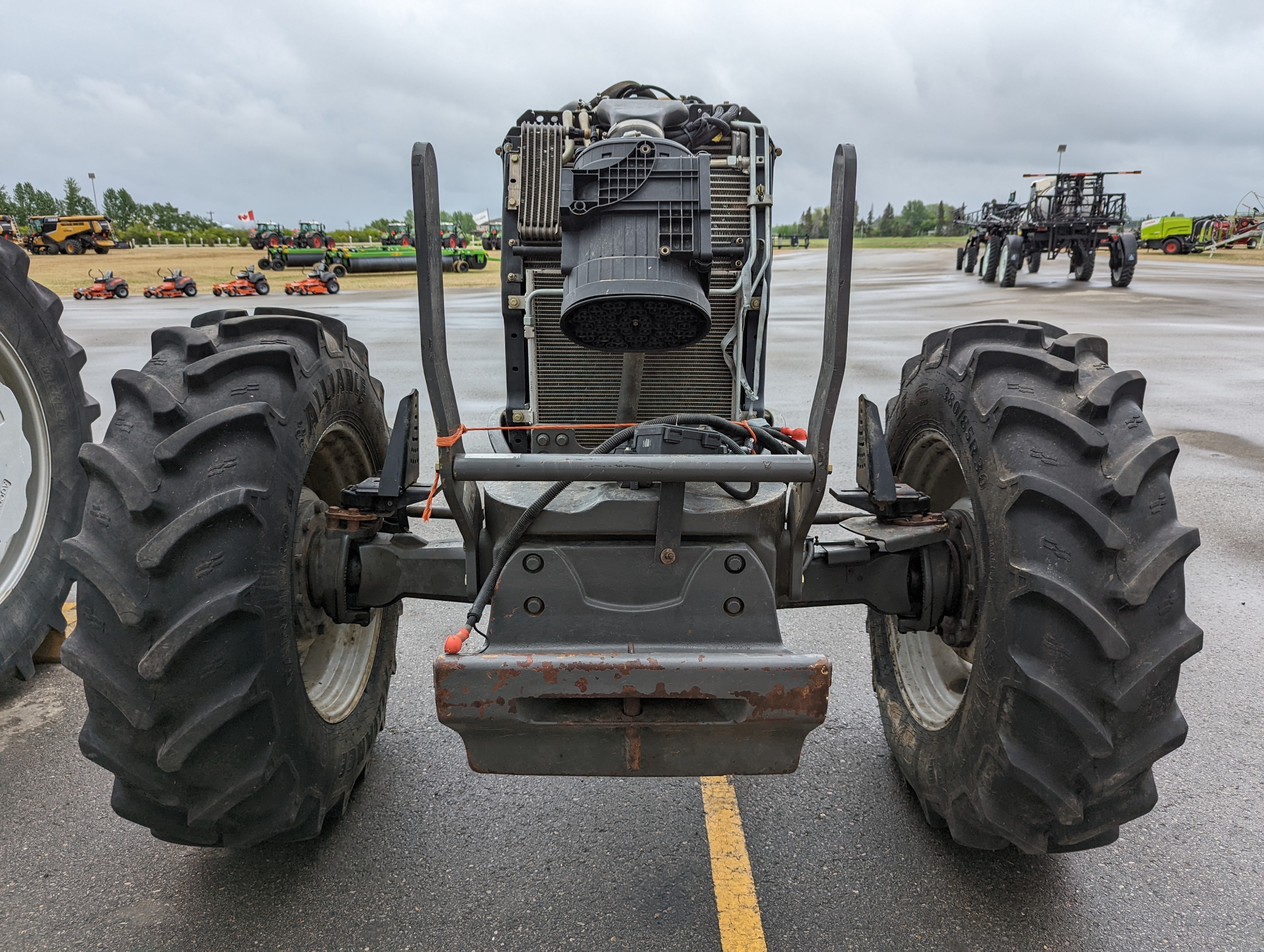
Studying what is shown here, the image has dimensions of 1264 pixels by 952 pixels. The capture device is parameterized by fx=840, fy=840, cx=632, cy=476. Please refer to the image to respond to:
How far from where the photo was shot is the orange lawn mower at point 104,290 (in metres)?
26.8

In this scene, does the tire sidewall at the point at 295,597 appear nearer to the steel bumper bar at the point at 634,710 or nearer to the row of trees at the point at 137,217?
the steel bumper bar at the point at 634,710

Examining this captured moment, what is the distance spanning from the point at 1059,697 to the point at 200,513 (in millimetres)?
2127

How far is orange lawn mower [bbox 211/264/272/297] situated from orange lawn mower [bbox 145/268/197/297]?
702mm

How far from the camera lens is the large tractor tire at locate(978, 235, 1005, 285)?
2608cm

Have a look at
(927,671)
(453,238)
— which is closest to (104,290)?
(453,238)

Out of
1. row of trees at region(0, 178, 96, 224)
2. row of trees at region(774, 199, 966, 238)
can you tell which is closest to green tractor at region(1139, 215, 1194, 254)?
row of trees at region(774, 199, 966, 238)

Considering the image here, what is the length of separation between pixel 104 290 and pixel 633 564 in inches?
1198

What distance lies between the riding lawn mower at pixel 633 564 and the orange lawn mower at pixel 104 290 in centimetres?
2897

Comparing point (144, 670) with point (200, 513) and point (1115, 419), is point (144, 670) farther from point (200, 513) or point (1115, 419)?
point (1115, 419)

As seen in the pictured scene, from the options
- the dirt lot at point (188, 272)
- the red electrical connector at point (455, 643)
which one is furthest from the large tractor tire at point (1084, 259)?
the red electrical connector at point (455, 643)

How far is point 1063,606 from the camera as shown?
201 centimetres

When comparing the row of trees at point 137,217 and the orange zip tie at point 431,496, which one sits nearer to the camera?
the orange zip tie at point 431,496

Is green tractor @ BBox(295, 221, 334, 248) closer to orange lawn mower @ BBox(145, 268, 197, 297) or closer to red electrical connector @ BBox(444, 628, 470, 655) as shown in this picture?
orange lawn mower @ BBox(145, 268, 197, 297)

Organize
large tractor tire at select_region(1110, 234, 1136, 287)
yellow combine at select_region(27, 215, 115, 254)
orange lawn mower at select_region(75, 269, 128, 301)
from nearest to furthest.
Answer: large tractor tire at select_region(1110, 234, 1136, 287)
orange lawn mower at select_region(75, 269, 128, 301)
yellow combine at select_region(27, 215, 115, 254)
